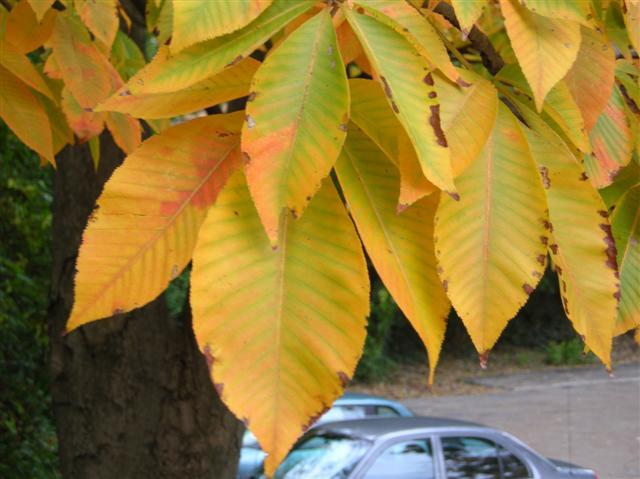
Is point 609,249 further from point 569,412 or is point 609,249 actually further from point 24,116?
point 569,412

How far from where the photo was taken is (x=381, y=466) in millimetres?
6035

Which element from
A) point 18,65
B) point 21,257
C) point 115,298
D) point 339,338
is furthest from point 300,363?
point 21,257

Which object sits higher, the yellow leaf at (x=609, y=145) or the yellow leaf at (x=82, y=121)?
the yellow leaf at (x=82, y=121)

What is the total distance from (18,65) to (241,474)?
6.11m

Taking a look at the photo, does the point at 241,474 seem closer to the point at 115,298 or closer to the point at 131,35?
the point at 131,35

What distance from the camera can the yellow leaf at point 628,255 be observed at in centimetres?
104

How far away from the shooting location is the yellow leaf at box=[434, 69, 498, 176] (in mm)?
812

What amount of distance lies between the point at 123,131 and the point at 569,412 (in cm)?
1150

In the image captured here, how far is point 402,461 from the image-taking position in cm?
621

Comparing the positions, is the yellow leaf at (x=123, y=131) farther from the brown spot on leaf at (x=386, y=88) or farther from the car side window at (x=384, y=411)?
the car side window at (x=384, y=411)

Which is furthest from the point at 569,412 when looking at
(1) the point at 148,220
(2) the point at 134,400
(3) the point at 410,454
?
(1) the point at 148,220

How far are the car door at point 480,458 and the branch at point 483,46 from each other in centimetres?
552

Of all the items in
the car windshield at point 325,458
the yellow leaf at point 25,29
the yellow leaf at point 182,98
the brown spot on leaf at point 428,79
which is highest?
the yellow leaf at point 25,29

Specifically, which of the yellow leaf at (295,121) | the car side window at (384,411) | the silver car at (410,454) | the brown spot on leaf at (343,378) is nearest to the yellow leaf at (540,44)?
the yellow leaf at (295,121)
